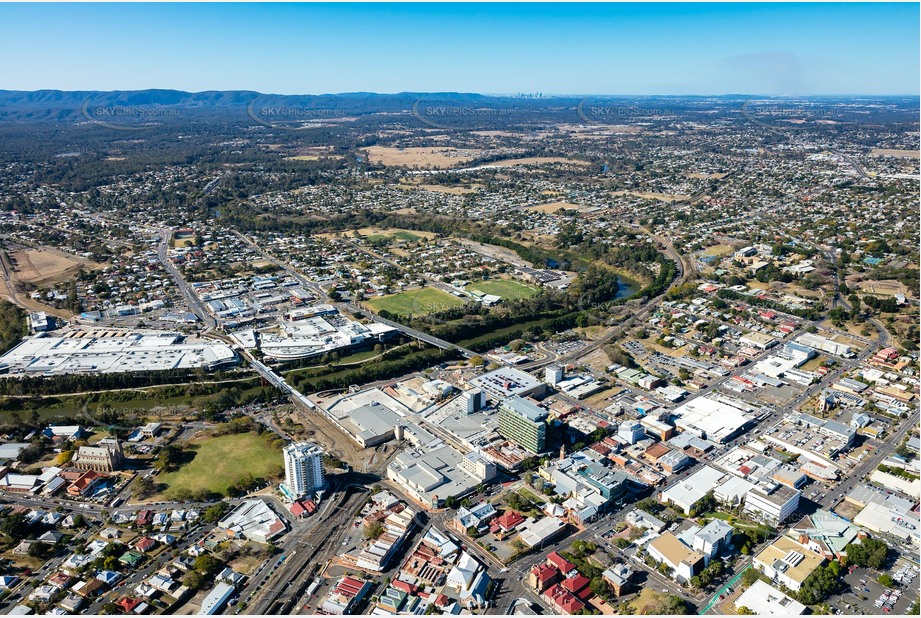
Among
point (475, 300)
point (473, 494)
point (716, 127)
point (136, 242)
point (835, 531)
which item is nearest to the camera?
point (835, 531)

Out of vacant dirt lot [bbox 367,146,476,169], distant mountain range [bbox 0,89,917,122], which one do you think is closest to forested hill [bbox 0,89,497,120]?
distant mountain range [bbox 0,89,917,122]

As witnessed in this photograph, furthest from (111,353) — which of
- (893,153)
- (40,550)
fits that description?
(893,153)

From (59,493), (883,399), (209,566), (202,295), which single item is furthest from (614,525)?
(202,295)

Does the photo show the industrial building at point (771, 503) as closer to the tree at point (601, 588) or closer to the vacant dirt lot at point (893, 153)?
the tree at point (601, 588)

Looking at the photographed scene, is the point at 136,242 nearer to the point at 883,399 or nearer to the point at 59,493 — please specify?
the point at 59,493

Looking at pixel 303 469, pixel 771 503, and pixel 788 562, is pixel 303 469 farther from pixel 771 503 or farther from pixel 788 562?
pixel 771 503

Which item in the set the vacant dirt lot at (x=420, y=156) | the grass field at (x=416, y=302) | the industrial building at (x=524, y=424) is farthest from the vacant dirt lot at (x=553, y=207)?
the industrial building at (x=524, y=424)
